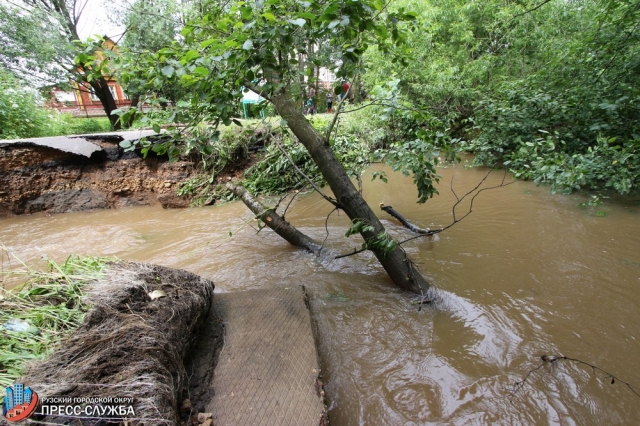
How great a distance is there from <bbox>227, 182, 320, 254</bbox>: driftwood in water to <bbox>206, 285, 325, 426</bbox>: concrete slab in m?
1.32

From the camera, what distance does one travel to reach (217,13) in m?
2.54

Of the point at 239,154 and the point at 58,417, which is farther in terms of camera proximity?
the point at 239,154

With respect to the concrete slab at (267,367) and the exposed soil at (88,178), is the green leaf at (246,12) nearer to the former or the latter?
the concrete slab at (267,367)

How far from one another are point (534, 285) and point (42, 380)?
137 inches

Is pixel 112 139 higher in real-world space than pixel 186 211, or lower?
higher

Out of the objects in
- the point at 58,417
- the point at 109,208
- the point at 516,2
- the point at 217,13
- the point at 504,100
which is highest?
the point at 516,2

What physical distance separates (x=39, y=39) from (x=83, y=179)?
7.81 metres

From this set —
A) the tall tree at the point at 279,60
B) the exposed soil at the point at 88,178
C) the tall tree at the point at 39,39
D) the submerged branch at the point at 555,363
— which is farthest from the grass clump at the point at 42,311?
the tall tree at the point at 39,39

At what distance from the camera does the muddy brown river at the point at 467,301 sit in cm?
174

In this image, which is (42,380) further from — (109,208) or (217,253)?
(109,208)

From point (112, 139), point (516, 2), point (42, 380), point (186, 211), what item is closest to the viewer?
point (42, 380)

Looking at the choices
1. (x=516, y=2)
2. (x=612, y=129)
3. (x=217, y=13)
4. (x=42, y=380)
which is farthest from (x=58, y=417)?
(x=516, y=2)

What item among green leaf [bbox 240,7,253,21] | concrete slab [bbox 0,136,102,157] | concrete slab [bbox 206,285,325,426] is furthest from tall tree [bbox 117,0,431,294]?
concrete slab [bbox 0,136,102,157]

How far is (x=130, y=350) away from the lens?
4.59 feet
